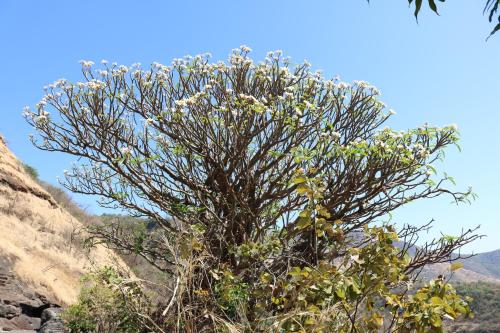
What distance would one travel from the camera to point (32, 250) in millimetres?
20609

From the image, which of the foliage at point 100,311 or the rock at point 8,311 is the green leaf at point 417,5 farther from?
the rock at point 8,311

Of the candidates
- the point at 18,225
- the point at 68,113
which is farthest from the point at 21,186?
the point at 68,113

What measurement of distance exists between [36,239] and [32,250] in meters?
2.07

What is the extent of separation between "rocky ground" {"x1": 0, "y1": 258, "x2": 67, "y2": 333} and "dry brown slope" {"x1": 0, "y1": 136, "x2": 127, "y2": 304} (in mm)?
1014

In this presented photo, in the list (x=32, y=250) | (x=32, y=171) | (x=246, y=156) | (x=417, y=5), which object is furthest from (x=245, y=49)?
(x=32, y=171)

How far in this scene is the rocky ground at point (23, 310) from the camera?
1366 centimetres

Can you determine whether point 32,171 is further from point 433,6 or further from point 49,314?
point 433,6

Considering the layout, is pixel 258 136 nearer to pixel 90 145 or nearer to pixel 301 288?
pixel 90 145

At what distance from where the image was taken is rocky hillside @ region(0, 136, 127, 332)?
616 inches

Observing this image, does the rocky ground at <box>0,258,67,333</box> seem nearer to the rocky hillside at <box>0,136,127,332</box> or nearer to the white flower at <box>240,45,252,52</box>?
the rocky hillside at <box>0,136,127,332</box>

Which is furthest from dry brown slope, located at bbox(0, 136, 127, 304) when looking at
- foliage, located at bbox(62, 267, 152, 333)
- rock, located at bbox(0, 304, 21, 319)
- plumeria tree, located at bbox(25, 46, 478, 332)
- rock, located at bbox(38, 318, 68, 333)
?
plumeria tree, located at bbox(25, 46, 478, 332)

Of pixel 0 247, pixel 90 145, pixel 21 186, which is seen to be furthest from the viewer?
pixel 21 186

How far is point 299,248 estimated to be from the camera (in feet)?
25.6

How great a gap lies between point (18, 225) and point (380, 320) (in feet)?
73.1
